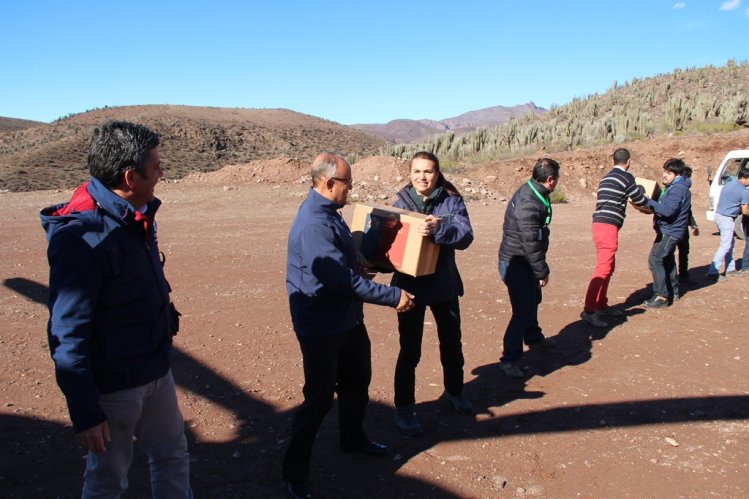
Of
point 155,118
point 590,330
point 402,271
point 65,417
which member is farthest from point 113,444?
point 155,118

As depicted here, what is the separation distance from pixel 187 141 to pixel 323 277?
4901 cm

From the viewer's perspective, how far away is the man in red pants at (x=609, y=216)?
20.6 feet

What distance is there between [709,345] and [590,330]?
1.11 m

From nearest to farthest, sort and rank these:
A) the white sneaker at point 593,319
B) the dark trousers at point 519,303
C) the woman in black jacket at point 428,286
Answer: the woman in black jacket at point 428,286 < the dark trousers at point 519,303 < the white sneaker at point 593,319

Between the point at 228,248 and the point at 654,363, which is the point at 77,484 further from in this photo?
the point at 228,248

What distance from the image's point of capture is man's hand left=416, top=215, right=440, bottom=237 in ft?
11.9

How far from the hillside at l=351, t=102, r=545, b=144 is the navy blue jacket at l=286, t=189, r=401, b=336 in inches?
4065

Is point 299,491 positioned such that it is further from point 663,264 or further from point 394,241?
Result: point 663,264

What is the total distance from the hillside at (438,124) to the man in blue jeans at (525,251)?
101 m

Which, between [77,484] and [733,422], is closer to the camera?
[77,484]

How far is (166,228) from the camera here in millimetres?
13383

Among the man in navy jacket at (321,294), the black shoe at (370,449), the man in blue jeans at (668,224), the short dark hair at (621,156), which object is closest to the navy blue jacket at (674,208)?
the man in blue jeans at (668,224)

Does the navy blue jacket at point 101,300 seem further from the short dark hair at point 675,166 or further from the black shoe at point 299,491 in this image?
the short dark hair at point 675,166

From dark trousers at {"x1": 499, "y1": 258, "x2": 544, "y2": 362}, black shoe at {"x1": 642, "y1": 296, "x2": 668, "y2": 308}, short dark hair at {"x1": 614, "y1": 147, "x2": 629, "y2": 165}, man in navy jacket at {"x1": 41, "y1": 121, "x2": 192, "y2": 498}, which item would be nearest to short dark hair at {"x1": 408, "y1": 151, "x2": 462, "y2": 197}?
dark trousers at {"x1": 499, "y1": 258, "x2": 544, "y2": 362}
